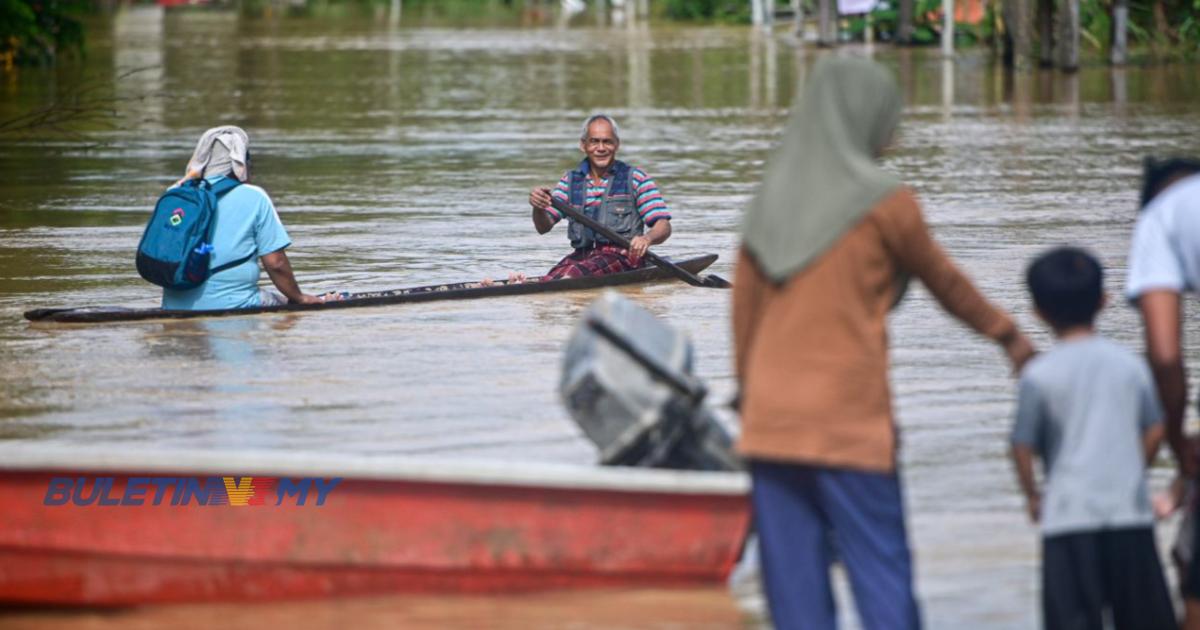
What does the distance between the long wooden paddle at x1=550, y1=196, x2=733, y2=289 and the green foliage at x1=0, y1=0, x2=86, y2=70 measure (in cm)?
1760

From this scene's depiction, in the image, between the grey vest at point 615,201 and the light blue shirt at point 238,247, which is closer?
the light blue shirt at point 238,247

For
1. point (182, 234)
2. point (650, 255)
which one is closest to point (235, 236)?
point (182, 234)

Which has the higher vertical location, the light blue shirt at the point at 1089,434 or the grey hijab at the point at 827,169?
the grey hijab at the point at 827,169

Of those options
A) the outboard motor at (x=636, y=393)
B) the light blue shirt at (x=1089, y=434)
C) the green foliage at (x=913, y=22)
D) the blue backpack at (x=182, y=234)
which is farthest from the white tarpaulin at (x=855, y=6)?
the light blue shirt at (x=1089, y=434)

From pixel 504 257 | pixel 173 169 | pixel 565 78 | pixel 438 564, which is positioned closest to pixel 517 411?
pixel 438 564

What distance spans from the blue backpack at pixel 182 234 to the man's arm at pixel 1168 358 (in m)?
5.66

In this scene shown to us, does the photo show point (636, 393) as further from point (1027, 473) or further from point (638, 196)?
point (638, 196)

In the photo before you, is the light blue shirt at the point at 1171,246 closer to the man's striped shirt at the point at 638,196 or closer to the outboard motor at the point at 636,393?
the outboard motor at the point at 636,393

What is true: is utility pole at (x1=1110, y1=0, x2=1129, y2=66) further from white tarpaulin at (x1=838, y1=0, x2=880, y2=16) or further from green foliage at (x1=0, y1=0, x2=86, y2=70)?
green foliage at (x1=0, y1=0, x2=86, y2=70)

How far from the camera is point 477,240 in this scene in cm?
1466

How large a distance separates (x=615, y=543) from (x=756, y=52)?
128 feet

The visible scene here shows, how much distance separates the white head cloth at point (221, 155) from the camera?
9703 mm

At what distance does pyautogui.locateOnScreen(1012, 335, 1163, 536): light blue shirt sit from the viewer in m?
4.77

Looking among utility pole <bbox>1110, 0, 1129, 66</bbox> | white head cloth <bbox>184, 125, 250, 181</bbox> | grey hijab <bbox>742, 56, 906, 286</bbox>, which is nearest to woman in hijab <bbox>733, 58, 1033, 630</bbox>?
grey hijab <bbox>742, 56, 906, 286</bbox>
